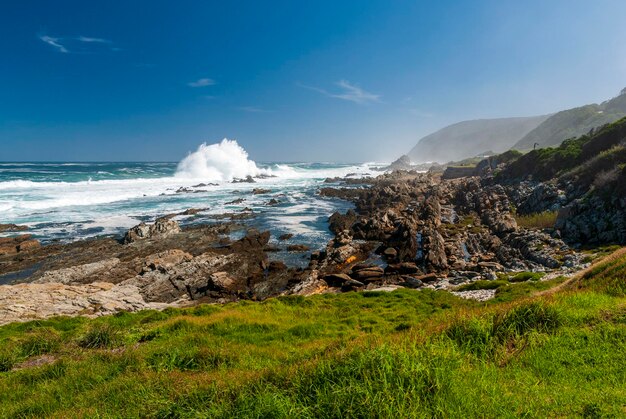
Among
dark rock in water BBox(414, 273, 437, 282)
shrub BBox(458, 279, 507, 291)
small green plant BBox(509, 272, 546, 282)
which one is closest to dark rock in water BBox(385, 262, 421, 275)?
dark rock in water BBox(414, 273, 437, 282)

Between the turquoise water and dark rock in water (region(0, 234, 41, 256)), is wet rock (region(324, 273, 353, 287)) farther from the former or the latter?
dark rock in water (region(0, 234, 41, 256))

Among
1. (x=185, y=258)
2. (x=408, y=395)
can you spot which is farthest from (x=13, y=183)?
(x=408, y=395)

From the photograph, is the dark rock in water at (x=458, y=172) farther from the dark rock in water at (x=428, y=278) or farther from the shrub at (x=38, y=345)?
the shrub at (x=38, y=345)

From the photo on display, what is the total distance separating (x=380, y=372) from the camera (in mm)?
4457

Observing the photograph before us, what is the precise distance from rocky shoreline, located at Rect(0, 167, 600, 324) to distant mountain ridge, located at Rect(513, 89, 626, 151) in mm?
125619

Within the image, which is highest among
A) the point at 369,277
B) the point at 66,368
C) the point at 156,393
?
the point at 156,393

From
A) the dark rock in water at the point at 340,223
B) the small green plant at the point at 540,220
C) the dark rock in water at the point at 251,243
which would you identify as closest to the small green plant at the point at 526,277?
the small green plant at the point at 540,220

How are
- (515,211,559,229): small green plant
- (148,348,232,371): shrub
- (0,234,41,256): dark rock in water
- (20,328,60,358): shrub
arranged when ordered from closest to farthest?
1. (148,348,232,371): shrub
2. (20,328,60,358): shrub
3. (0,234,41,256): dark rock in water
4. (515,211,559,229): small green plant

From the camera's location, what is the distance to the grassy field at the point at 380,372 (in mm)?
4094

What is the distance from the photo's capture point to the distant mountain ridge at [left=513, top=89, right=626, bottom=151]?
417 ft

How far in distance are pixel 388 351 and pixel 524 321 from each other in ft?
11.2

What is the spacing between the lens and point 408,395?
4094mm

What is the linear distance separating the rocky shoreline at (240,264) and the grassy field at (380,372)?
1030cm

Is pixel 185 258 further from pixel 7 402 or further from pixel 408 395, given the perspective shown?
pixel 408 395
